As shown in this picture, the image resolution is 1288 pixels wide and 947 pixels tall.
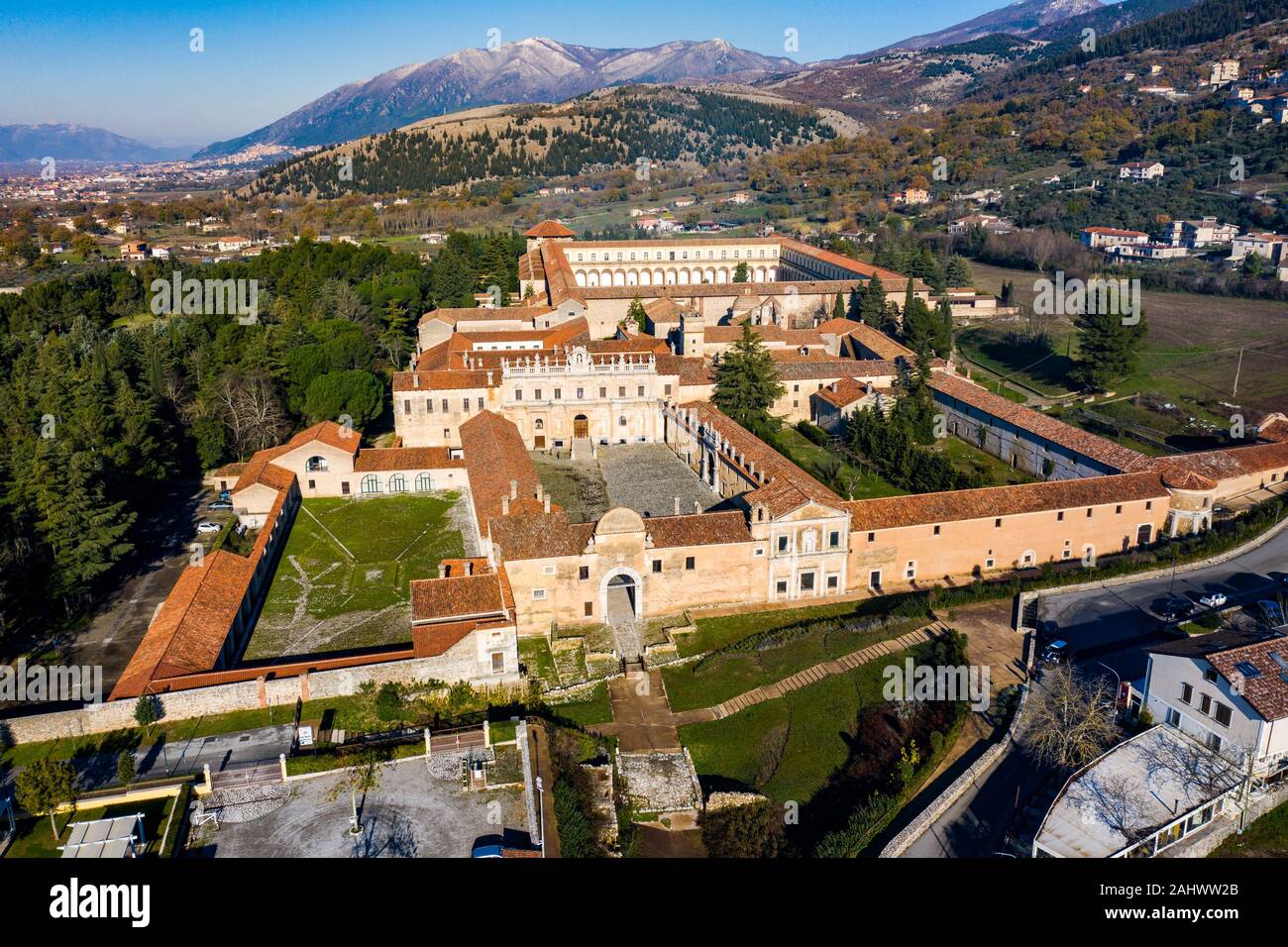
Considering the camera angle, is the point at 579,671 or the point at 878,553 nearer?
the point at 579,671

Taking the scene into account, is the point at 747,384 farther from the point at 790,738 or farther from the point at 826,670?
the point at 790,738

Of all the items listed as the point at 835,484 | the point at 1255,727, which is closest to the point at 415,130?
the point at 835,484

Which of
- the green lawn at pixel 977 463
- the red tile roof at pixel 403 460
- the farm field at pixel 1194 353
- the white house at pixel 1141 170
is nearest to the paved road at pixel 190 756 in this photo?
the red tile roof at pixel 403 460

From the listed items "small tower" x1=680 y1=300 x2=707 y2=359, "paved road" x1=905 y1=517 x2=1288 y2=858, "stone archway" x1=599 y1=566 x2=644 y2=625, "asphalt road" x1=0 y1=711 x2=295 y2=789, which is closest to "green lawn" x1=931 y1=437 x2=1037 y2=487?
"paved road" x1=905 y1=517 x2=1288 y2=858

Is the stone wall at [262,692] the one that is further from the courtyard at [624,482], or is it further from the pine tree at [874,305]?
the pine tree at [874,305]

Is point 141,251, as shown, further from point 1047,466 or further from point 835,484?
point 1047,466

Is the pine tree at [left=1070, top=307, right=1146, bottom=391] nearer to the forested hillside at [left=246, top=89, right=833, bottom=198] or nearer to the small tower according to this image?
the small tower
